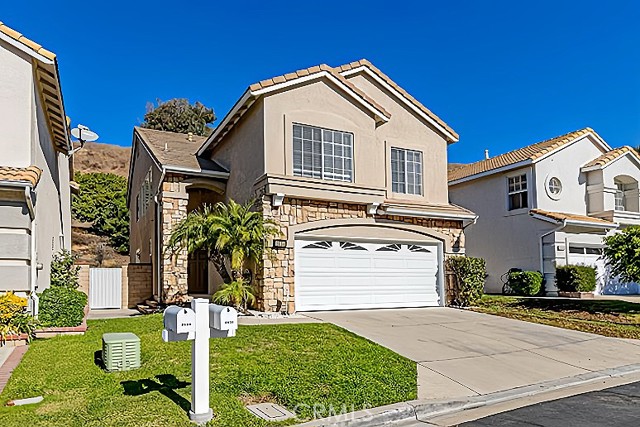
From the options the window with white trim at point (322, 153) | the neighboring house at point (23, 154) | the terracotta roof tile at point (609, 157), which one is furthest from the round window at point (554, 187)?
the neighboring house at point (23, 154)

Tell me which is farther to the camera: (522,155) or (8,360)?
(522,155)

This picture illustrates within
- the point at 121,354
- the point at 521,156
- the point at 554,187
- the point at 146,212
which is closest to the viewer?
the point at 121,354

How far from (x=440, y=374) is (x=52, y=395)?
19.4 feet

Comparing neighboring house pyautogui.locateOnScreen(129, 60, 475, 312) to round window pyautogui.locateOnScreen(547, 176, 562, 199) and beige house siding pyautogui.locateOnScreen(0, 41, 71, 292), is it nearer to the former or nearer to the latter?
beige house siding pyautogui.locateOnScreen(0, 41, 71, 292)

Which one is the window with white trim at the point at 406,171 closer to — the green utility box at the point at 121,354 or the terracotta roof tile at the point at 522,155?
the terracotta roof tile at the point at 522,155

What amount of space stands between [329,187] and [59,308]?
311 inches

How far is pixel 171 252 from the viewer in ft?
56.3

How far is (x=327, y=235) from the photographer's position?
52.8 feet

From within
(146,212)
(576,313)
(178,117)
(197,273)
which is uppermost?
(178,117)

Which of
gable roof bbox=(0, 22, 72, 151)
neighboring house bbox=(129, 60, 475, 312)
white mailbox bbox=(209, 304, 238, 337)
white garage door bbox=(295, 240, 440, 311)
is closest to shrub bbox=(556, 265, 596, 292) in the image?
neighboring house bbox=(129, 60, 475, 312)

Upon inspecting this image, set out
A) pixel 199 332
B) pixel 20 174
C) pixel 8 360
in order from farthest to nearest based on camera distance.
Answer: pixel 20 174 < pixel 8 360 < pixel 199 332

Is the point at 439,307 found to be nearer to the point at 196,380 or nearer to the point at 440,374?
the point at 440,374

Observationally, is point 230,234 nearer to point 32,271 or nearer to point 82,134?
point 32,271

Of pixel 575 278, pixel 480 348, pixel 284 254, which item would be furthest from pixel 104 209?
pixel 480 348
